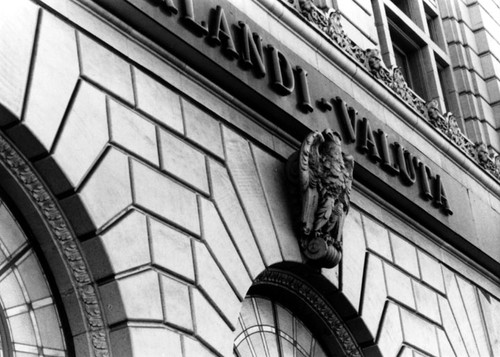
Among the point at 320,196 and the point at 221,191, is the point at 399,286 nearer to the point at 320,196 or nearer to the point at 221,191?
the point at 320,196

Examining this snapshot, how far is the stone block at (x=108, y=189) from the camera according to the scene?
13938 millimetres

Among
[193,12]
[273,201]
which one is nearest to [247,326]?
[273,201]

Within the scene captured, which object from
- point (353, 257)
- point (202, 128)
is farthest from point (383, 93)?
point (202, 128)

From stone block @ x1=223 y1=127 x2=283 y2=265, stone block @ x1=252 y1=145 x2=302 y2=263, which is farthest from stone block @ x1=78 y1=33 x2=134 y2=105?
stone block @ x1=252 y1=145 x2=302 y2=263

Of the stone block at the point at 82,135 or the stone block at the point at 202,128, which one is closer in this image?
the stone block at the point at 82,135

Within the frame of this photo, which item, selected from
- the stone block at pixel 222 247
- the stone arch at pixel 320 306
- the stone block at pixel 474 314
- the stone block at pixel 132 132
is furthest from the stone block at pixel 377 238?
the stone block at pixel 132 132

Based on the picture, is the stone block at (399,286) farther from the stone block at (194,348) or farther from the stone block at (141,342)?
the stone block at (141,342)

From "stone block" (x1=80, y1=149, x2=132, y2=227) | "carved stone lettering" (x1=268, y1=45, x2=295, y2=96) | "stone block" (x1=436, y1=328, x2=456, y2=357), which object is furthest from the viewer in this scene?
"stone block" (x1=436, y1=328, x2=456, y2=357)

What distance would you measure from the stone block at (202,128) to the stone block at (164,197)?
88cm

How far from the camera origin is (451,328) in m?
21.1

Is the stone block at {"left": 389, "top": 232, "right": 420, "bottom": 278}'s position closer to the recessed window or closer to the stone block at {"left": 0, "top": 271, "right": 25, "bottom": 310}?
the recessed window

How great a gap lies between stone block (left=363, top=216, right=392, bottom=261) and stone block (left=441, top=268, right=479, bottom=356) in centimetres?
208

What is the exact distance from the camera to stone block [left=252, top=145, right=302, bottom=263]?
1714cm

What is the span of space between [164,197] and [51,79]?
6.78 feet
